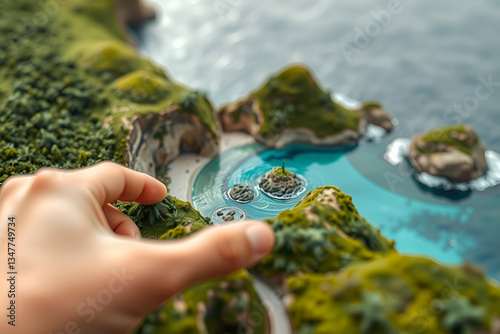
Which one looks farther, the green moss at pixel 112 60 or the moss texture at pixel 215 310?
the green moss at pixel 112 60

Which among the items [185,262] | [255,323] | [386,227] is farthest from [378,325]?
[386,227]

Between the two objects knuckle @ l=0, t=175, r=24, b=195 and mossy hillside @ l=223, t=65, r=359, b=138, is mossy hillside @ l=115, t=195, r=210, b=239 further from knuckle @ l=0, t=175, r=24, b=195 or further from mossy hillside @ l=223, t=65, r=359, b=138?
mossy hillside @ l=223, t=65, r=359, b=138

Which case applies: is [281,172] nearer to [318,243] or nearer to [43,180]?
[318,243]

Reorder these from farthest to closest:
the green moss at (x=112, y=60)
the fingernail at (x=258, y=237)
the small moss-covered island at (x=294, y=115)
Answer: the green moss at (x=112, y=60), the small moss-covered island at (x=294, y=115), the fingernail at (x=258, y=237)

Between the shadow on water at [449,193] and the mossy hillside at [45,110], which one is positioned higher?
the mossy hillside at [45,110]

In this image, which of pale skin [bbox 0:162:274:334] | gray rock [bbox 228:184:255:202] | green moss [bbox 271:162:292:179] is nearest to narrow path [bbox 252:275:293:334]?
pale skin [bbox 0:162:274:334]

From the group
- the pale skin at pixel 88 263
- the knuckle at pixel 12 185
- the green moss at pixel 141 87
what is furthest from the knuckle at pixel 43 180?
the green moss at pixel 141 87

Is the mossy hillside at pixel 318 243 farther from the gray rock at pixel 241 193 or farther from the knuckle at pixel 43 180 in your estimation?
the knuckle at pixel 43 180
